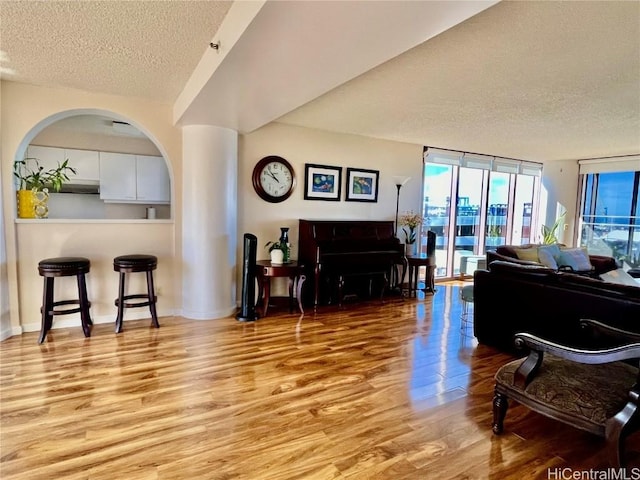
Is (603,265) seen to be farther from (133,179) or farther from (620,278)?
(133,179)

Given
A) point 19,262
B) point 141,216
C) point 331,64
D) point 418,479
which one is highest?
point 331,64

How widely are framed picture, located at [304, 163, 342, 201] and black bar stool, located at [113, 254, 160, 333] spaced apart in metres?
2.21

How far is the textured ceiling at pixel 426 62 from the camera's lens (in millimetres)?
1996

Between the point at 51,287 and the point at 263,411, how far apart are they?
2496mm

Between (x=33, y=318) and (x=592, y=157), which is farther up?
(x=592, y=157)

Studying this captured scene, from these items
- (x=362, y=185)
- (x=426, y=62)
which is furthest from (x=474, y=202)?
(x=426, y=62)

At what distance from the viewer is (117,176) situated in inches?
192

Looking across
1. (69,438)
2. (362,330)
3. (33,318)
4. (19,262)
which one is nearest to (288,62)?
(69,438)

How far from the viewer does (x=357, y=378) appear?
272cm

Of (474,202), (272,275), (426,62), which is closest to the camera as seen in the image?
(426,62)

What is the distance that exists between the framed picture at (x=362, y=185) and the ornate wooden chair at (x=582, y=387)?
11.6 ft

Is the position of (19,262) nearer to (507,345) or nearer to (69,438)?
(69,438)

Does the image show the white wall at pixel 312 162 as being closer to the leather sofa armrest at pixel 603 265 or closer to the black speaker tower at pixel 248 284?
the black speaker tower at pixel 248 284

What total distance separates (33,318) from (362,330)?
3.32 metres
